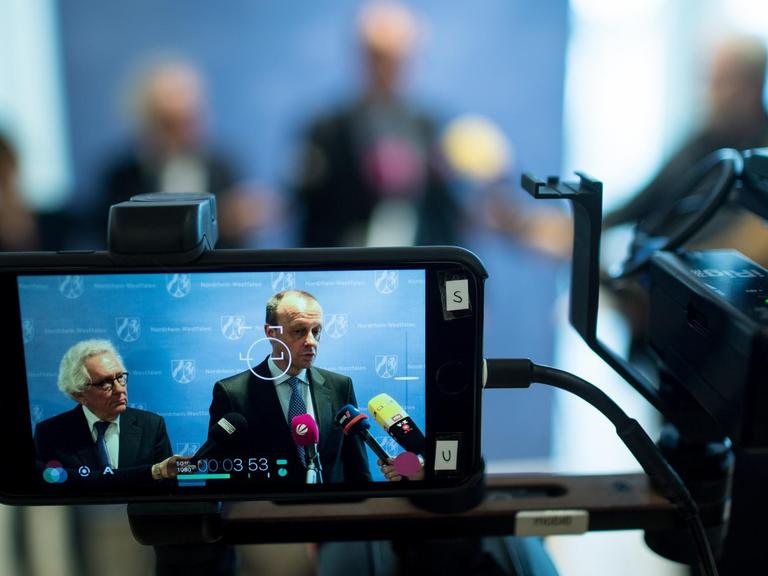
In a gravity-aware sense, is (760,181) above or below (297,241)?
above

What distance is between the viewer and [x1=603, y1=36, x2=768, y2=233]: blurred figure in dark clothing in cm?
208

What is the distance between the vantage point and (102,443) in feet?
2.07

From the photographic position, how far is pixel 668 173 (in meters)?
1.93

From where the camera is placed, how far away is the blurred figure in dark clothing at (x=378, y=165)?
2295mm

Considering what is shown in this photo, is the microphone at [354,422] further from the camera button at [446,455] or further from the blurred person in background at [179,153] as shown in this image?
the blurred person in background at [179,153]

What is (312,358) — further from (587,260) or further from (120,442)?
(587,260)

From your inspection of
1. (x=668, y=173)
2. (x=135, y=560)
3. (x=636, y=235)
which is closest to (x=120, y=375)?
(x=135, y=560)

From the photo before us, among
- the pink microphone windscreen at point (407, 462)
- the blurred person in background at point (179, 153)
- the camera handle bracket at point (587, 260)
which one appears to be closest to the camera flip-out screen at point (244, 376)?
the pink microphone windscreen at point (407, 462)

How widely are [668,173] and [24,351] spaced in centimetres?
170

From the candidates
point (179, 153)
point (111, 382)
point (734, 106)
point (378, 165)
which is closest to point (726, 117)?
point (734, 106)

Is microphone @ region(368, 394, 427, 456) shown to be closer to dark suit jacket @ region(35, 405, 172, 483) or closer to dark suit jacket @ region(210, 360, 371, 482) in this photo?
dark suit jacket @ region(210, 360, 371, 482)

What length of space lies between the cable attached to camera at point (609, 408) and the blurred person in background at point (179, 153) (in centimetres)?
178

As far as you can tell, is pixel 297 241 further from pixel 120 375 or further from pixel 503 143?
pixel 120 375

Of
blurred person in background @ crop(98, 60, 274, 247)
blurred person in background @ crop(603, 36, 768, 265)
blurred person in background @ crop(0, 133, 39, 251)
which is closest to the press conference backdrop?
blurred person in background @ crop(603, 36, 768, 265)
